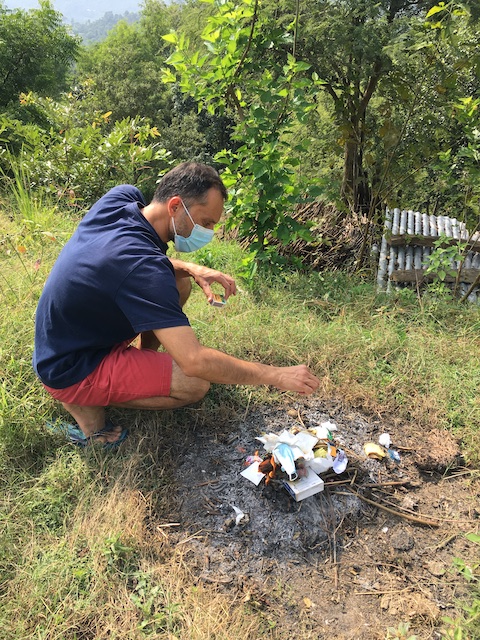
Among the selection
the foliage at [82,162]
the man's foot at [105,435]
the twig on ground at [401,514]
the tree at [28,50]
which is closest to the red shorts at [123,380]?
the man's foot at [105,435]

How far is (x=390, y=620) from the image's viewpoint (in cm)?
143

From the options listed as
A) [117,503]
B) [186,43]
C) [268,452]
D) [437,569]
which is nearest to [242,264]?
[186,43]

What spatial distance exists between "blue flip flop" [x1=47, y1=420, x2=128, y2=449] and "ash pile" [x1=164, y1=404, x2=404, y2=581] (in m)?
0.30

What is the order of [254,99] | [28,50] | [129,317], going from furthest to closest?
[28,50]
[254,99]
[129,317]

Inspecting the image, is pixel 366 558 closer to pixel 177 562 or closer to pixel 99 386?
pixel 177 562

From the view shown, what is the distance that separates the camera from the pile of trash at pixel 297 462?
1.74m

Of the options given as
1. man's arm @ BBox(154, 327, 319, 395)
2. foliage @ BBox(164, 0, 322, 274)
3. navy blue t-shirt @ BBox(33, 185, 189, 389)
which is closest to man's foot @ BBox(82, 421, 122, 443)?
navy blue t-shirt @ BBox(33, 185, 189, 389)

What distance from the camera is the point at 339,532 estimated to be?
5.61 feet

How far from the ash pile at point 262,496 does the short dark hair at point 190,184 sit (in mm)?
1106

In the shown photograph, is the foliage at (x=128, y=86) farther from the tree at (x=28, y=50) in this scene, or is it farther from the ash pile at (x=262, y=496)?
the ash pile at (x=262, y=496)

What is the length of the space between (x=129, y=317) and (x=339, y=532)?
46.3 inches

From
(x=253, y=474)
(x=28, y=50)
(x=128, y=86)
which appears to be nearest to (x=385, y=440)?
(x=253, y=474)

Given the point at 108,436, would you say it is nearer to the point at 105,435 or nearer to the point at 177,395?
the point at 105,435

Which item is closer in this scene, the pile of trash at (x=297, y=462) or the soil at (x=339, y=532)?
the soil at (x=339, y=532)
